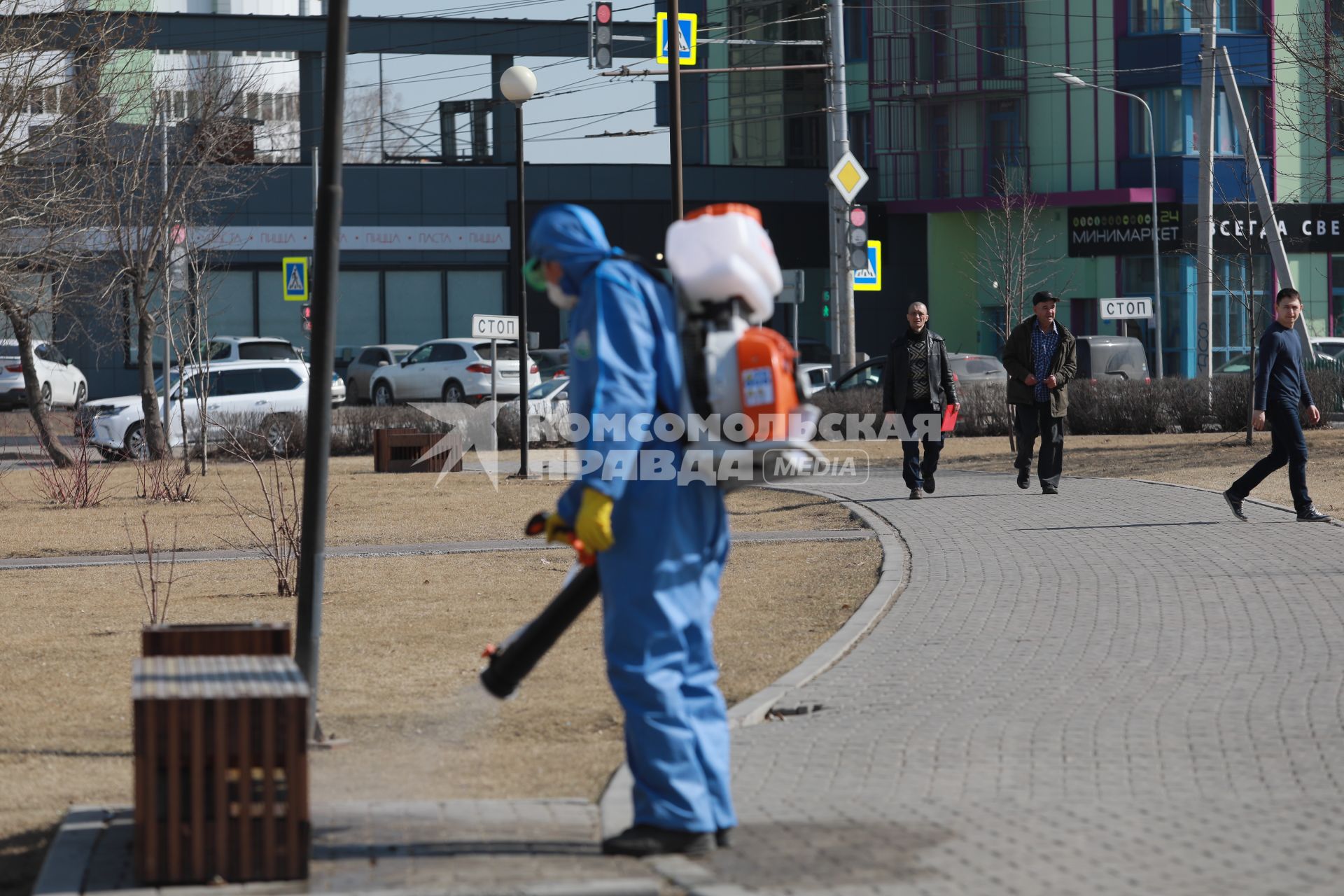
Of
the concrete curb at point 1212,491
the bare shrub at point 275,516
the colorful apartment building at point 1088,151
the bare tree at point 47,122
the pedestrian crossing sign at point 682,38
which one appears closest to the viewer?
the bare shrub at point 275,516

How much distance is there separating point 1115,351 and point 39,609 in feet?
87.6

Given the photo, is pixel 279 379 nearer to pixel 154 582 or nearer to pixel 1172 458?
pixel 1172 458

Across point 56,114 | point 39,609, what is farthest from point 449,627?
point 56,114

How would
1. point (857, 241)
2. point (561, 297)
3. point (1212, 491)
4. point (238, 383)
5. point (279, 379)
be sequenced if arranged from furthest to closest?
point (279, 379) < point (238, 383) < point (857, 241) < point (1212, 491) < point (561, 297)

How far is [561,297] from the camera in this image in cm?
520

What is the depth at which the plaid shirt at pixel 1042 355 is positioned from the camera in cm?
1556

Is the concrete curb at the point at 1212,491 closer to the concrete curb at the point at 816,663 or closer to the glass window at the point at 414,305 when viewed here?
the concrete curb at the point at 816,663

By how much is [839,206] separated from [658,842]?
22.8 m

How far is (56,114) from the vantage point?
1609 centimetres

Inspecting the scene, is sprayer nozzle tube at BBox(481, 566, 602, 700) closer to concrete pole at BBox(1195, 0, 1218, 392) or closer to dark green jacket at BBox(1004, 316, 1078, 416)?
dark green jacket at BBox(1004, 316, 1078, 416)

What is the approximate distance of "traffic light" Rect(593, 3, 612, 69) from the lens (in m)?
24.7

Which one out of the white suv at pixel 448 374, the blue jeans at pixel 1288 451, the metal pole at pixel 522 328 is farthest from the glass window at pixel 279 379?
the blue jeans at pixel 1288 451

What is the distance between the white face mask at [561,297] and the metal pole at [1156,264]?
125ft

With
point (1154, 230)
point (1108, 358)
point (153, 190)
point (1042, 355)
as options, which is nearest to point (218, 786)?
point (1042, 355)
